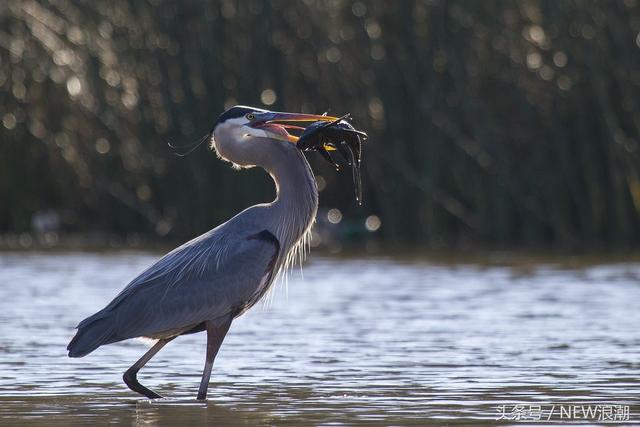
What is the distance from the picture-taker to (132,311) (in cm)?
788

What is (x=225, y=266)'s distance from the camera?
26.1 feet

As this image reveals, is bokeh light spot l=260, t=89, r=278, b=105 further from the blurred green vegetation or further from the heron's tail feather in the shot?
the heron's tail feather

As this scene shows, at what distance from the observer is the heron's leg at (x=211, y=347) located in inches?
299

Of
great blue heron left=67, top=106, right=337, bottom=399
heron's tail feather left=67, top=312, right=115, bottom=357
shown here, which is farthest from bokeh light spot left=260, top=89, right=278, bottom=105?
heron's tail feather left=67, top=312, right=115, bottom=357

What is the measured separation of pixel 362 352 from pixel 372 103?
8448mm

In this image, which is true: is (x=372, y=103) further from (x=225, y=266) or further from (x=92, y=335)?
(x=92, y=335)

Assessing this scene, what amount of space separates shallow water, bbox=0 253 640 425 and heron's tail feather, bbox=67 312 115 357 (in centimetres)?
28

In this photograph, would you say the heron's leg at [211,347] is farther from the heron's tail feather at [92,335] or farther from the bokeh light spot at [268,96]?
the bokeh light spot at [268,96]

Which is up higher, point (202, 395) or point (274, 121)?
point (274, 121)

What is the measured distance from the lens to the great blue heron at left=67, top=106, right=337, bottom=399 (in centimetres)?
785

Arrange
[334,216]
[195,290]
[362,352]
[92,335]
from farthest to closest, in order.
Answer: [334,216] < [362,352] < [195,290] < [92,335]

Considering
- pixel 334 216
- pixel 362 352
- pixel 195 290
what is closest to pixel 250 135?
pixel 195 290

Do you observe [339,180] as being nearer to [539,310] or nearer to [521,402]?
[539,310]

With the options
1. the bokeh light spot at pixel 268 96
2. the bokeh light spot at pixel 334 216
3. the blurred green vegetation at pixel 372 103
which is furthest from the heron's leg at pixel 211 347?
the bokeh light spot at pixel 334 216
